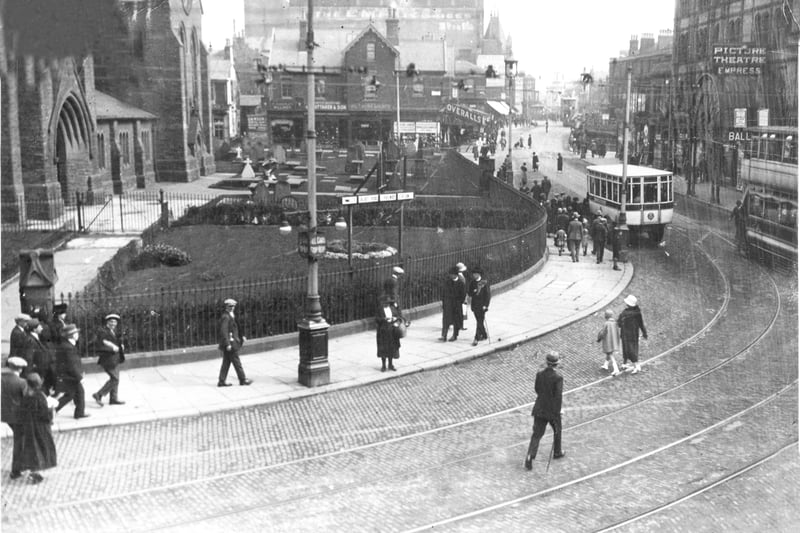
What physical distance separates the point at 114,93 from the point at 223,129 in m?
8.45

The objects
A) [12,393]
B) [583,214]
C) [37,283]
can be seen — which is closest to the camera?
[12,393]

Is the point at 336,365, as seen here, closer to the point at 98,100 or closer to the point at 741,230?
the point at 741,230

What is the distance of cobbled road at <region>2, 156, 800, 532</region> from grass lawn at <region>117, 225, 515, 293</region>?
259 inches

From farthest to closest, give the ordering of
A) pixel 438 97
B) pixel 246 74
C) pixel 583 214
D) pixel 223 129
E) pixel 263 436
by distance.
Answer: pixel 223 129 < pixel 438 97 < pixel 246 74 < pixel 583 214 < pixel 263 436

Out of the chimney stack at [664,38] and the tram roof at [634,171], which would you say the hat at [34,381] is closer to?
the tram roof at [634,171]

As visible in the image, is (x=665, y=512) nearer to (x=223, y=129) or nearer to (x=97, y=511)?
(x=97, y=511)

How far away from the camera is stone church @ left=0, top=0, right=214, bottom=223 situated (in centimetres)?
1806

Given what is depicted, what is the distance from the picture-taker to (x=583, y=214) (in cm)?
3416

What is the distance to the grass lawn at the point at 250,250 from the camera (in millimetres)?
22250

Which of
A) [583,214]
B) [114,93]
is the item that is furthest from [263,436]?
[114,93]

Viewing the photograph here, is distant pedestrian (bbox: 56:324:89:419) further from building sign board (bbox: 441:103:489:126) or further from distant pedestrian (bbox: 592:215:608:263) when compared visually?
building sign board (bbox: 441:103:489:126)

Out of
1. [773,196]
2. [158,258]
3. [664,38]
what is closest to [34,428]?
[158,258]

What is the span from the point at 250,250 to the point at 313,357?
12.8m

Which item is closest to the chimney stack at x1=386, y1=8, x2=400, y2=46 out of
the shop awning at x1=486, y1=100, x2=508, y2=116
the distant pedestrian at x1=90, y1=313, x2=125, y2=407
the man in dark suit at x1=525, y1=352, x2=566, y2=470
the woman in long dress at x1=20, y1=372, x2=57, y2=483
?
the shop awning at x1=486, y1=100, x2=508, y2=116
